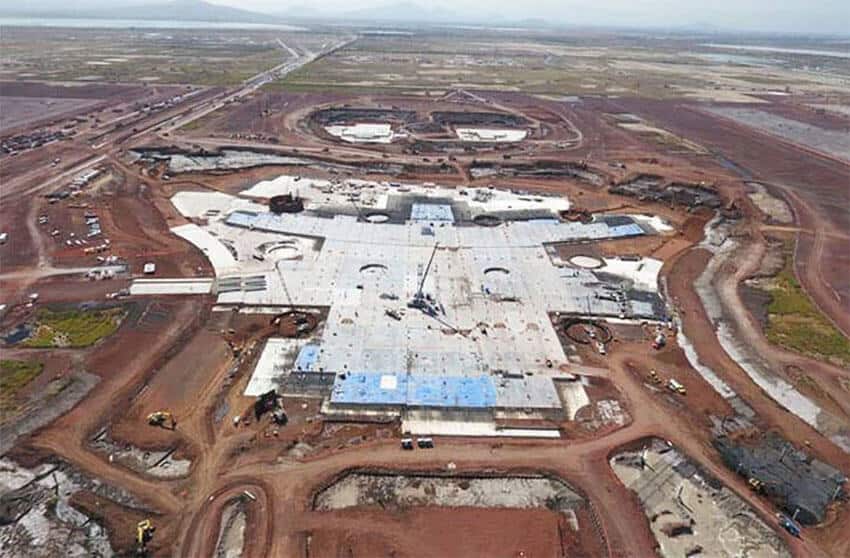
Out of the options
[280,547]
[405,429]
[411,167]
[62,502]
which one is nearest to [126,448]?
[62,502]

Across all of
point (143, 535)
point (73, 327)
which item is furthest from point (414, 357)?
point (73, 327)

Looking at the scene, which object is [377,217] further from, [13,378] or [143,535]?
[143,535]

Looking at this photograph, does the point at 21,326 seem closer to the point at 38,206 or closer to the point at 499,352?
the point at 38,206

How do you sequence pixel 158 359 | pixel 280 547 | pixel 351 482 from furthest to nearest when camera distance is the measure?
pixel 158 359
pixel 351 482
pixel 280 547

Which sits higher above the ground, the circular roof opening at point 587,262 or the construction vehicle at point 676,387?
the circular roof opening at point 587,262

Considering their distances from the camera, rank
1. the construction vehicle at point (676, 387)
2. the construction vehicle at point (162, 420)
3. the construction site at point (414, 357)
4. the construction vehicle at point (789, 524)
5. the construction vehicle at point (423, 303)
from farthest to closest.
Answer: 1. the construction vehicle at point (423, 303)
2. the construction vehicle at point (676, 387)
3. the construction vehicle at point (162, 420)
4. the construction site at point (414, 357)
5. the construction vehicle at point (789, 524)

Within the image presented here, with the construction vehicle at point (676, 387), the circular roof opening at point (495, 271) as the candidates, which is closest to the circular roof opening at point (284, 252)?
the circular roof opening at point (495, 271)

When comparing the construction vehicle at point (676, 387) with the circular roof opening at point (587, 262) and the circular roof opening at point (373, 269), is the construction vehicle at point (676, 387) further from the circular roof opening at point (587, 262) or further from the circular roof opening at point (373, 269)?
the circular roof opening at point (373, 269)
